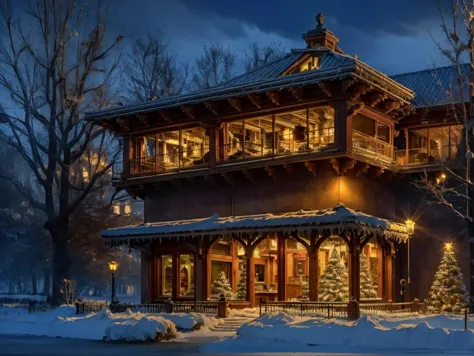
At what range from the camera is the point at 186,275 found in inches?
1457

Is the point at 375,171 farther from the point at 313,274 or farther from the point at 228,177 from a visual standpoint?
the point at 228,177

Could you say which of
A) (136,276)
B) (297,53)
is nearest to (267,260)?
(297,53)

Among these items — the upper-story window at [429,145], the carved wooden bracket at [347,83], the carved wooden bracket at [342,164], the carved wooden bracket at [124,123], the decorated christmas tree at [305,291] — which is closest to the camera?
the carved wooden bracket at [347,83]

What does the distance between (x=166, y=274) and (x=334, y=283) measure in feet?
30.9

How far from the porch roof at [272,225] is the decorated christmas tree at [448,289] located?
2242 millimetres

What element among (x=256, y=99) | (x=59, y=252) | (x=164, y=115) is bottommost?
(x=59, y=252)

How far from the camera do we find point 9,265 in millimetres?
73062

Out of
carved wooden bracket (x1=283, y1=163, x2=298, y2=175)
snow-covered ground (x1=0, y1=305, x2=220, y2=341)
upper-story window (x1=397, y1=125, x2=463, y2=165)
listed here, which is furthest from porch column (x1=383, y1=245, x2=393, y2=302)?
snow-covered ground (x1=0, y1=305, x2=220, y2=341)

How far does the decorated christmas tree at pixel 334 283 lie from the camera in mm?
32375

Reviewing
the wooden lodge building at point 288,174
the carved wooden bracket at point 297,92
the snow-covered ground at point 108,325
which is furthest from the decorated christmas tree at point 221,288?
the carved wooden bracket at point 297,92

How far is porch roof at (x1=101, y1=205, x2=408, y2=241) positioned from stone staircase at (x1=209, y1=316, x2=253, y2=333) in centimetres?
419

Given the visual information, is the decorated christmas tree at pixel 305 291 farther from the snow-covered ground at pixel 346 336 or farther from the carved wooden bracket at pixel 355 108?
the snow-covered ground at pixel 346 336

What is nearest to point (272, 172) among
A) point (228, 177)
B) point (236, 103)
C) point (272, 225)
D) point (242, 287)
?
point (228, 177)

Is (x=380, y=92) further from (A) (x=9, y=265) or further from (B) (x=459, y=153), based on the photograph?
(A) (x=9, y=265)
